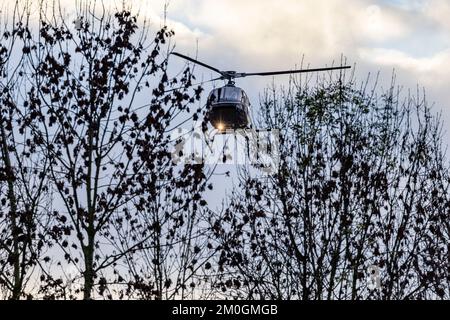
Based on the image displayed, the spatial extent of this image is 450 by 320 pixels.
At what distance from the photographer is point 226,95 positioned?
13.1m

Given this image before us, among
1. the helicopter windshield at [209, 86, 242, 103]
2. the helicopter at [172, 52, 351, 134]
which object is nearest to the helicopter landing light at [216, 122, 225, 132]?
the helicopter at [172, 52, 351, 134]

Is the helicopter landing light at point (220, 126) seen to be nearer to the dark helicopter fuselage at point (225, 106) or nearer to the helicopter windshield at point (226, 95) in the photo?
the dark helicopter fuselage at point (225, 106)

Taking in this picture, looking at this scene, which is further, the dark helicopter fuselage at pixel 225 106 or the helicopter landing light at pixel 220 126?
the helicopter landing light at pixel 220 126

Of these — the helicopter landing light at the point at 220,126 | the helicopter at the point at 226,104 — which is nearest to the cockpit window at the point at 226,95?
the helicopter at the point at 226,104

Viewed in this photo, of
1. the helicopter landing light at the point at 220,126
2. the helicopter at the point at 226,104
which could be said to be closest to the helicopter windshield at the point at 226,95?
the helicopter at the point at 226,104

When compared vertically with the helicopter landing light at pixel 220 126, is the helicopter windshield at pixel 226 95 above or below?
above

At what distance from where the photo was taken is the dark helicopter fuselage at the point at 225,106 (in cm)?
1298

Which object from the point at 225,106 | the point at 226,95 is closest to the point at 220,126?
A: the point at 225,106

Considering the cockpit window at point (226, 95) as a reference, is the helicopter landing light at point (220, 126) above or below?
below

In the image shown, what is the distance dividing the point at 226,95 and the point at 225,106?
215 mm

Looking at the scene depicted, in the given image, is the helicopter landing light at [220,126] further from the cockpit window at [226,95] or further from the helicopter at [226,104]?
the cockpit window at [226,95]

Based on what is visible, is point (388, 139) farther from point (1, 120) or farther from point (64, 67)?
point (1, 120)

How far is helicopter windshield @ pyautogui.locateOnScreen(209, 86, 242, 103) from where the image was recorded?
13000 millimetres

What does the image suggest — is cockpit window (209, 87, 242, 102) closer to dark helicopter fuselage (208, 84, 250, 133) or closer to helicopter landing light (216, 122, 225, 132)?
dark helicopter fuselage (208, 84, 250, 133)
